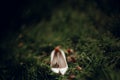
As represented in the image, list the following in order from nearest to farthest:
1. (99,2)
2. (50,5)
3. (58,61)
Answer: (58,61) → (99,2) → (50,5)

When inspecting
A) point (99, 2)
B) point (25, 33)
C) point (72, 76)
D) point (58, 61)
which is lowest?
point (72, 76)

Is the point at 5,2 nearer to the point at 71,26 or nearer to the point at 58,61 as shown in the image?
the point at 71,26

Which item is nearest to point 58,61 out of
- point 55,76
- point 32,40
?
point 55,76

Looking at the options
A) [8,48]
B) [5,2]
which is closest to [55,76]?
[8,48]

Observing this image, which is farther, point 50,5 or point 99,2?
point 50,5

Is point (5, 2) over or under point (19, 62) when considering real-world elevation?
over

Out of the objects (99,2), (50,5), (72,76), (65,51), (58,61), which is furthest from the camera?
(50,5)
